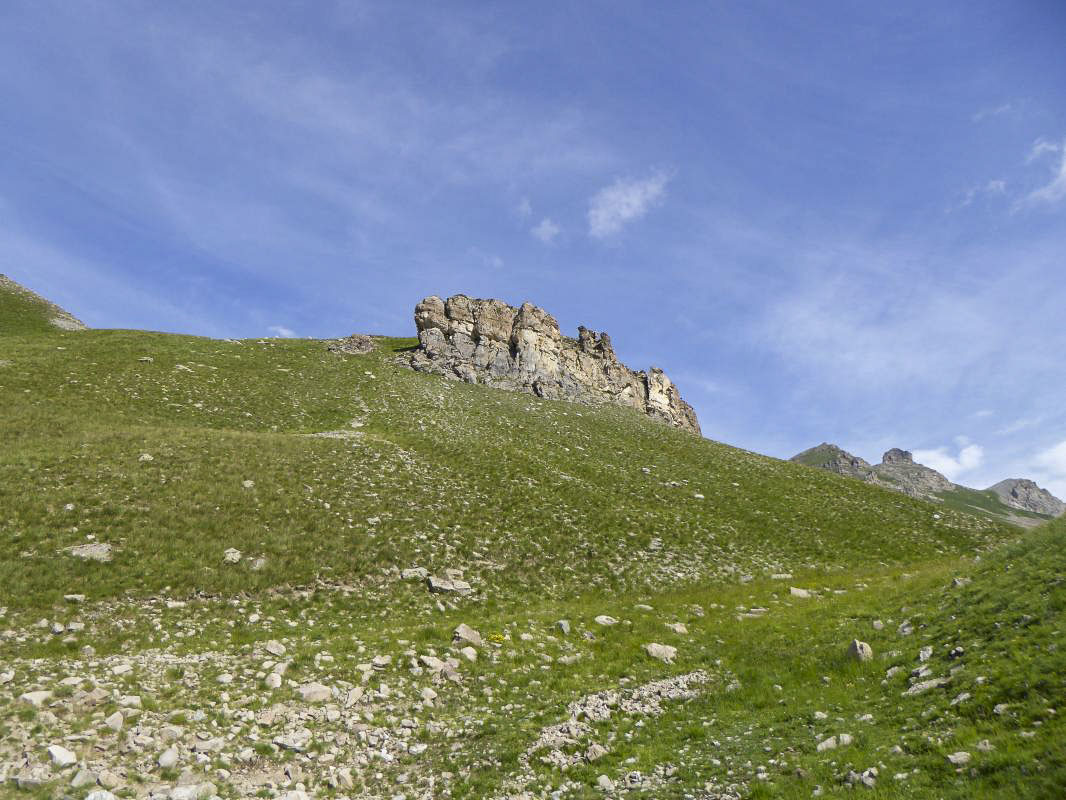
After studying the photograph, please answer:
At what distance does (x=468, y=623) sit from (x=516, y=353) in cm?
6235

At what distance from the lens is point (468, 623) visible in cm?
2044

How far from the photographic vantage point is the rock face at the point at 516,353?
76000 mm

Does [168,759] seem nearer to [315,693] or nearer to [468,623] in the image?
[315,693]

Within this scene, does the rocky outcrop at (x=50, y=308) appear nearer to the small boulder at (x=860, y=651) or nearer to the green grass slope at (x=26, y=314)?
the green grass slope at (x=26, y=314)

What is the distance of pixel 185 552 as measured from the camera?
2178 cm

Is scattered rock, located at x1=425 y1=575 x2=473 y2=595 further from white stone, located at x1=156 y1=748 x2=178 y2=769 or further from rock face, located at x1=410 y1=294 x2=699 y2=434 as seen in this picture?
rock face, located at x1=410 y1=294 x2=699 y2=434

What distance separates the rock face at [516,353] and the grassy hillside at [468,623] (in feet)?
109

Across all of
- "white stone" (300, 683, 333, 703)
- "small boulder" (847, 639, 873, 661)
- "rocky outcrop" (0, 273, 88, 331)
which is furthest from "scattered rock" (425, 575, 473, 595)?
"rocky outcrop" (0, 273, 88, 331)

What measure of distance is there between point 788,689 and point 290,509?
962 inches

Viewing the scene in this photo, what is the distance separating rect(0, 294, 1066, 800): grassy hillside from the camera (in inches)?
419

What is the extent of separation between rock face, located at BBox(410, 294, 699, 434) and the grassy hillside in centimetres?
3311

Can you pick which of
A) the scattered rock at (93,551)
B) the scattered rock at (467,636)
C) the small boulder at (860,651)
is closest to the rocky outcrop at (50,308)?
the scattered rock at (93,551)

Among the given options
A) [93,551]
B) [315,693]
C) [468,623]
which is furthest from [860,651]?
[93,551]

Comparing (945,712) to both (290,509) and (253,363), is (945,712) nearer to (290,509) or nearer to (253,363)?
(290,509)
